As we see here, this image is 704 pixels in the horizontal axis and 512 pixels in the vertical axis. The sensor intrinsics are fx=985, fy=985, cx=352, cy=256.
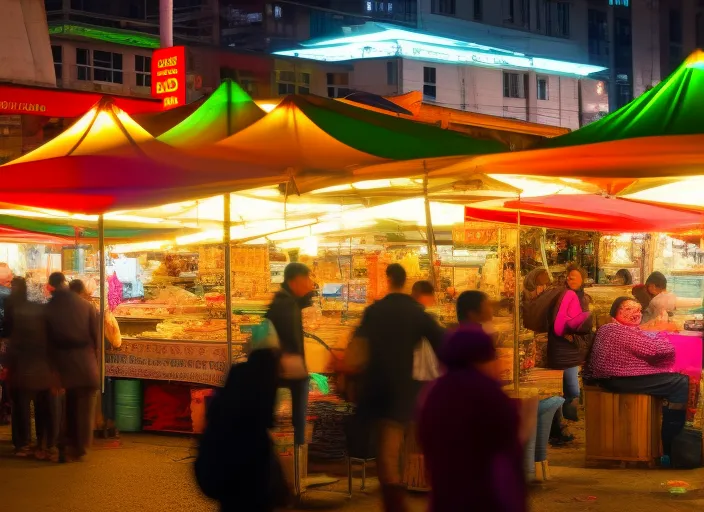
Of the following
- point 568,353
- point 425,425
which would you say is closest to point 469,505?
point 425,425

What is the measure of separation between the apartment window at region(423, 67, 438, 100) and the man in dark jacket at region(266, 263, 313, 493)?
137 feet

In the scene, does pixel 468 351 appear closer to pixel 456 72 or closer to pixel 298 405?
pixel 298 405

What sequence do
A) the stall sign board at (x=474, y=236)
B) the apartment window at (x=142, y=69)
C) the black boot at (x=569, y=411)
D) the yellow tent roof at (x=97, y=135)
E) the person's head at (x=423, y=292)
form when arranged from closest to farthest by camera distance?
the person's head at (x=423, y=292) < the yellow tent roof at (x=97, y=135) < the stall sign board at (x=474, y=236) < the black boot at (x=569, y=411) < the apartment window at (x=142, y=69)

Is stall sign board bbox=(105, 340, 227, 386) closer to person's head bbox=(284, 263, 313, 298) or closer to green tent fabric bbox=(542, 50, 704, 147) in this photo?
person's head bbox=(284, 263, 313, 298)

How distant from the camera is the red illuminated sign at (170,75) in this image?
797 inches

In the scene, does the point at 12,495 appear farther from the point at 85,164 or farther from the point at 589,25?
the point at 589,25

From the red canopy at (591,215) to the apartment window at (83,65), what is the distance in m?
35.4

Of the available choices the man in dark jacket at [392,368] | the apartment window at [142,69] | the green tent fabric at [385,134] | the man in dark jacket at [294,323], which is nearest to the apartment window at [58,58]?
the apartment window at [142,69]

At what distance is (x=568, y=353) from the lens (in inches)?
405

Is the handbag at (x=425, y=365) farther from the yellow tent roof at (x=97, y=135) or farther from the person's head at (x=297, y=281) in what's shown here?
the yellow tent roof at (x=97, y=135)

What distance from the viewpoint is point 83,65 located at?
43344mm

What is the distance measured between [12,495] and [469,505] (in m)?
5.46

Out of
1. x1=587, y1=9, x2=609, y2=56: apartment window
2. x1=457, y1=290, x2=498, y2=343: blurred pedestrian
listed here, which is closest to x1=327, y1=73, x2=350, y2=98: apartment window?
x1=587, y1=9, x2=609, y2=56: apartment window

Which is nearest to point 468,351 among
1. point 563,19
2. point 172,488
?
point 172,488
